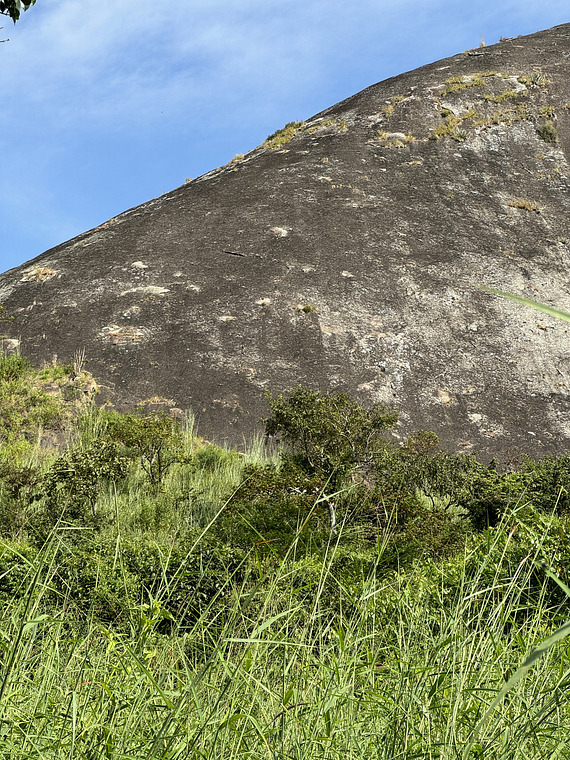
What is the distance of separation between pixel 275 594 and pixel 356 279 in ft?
36.2

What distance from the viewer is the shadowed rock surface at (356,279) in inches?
492

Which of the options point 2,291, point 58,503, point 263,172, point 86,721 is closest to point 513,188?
point 263,172

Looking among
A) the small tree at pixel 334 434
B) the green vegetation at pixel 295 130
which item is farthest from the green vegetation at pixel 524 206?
the small tree at pixel 334 434

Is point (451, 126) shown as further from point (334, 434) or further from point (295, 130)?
point (334, 434)

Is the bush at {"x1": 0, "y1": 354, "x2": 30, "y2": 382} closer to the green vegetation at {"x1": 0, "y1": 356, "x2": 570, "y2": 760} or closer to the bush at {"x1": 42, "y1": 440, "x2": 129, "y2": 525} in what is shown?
the green vegetation at {"x1": 0, "y1": 356, "x2": 570, "y2": 760}

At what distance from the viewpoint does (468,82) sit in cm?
2133

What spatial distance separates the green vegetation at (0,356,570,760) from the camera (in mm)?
2215

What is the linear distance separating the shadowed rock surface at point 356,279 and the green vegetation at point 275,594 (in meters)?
1.39

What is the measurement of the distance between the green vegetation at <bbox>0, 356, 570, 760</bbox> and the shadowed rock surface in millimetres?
1390

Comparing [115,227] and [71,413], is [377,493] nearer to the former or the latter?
[71,413]

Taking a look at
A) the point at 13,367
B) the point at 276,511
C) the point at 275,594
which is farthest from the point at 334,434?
the point at 13,367

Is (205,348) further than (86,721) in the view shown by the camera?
Yes

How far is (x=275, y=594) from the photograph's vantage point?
14.1ft

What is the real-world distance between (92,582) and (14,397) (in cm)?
649
